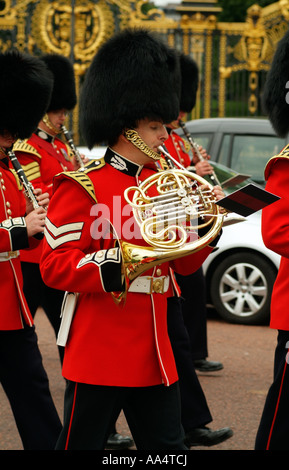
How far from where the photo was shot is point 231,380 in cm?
566

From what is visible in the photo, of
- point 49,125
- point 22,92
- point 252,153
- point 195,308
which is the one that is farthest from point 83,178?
point 252,153

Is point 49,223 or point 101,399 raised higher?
point 49,223

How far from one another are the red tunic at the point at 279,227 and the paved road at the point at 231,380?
51.9 inches

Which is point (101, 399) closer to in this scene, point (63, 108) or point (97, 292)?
point (97, 292)

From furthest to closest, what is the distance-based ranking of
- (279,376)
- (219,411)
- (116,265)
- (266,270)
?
(266,270) → (219,411) → (279,376) → (116,265)

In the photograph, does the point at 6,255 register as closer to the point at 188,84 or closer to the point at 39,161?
the point at 39,161

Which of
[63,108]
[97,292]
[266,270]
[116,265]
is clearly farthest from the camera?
[266,270]

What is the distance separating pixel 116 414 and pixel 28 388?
852mm

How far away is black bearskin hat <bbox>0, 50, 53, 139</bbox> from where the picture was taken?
13.6ft

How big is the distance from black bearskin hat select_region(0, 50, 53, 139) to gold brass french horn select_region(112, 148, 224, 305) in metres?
1.31

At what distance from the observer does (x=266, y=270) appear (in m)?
7.16
